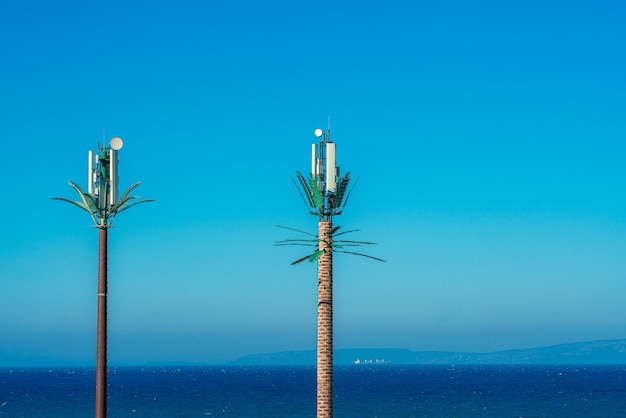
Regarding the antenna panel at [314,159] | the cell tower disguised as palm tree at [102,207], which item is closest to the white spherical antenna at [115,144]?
the cell tower disguised as palm tree at [102,207]

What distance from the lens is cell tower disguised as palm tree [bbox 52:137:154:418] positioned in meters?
23.1

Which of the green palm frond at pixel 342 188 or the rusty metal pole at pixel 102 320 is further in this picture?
the green palm frond at pixel 342 188

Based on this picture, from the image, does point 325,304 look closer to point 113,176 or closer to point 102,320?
point 102,320

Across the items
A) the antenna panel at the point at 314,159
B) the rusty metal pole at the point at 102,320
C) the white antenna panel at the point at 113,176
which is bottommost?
the rusty metal pole at the point at 102,320

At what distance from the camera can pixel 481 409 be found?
145375 mm

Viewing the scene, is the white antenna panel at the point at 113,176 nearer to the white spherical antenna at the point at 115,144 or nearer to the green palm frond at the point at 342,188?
the white spherical antenna at the point at 115,144

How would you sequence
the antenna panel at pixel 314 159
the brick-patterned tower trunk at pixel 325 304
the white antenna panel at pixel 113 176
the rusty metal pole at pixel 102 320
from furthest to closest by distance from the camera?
the antenna panel at pixel 314 159 < the brick-patterned tower trunk at pixel 325 304 < the white antenna panel at pixel 113 176 < the rusty metal pole at pixel 102 320

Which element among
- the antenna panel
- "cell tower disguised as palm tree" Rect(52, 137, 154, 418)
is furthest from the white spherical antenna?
the antenna panel

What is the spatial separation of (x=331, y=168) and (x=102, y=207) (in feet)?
22.0

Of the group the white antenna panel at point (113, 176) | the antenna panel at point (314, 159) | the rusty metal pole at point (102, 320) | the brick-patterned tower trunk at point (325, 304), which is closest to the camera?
the rusty metal pole at point (102, 320)

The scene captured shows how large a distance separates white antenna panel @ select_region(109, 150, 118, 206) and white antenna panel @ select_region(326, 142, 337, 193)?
19.9 ft

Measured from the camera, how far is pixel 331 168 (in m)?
27.6

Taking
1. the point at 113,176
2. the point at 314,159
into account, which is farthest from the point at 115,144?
the point at 314,159

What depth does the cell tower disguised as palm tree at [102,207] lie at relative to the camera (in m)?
23.1
